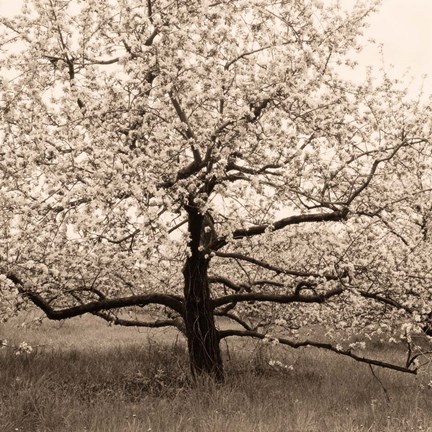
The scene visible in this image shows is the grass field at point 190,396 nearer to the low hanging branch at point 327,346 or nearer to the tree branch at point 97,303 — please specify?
the low hanging branch at point 327,346

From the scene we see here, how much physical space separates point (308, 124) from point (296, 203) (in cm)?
145

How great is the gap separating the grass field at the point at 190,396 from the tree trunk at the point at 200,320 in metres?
0.37

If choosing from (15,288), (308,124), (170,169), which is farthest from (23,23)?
(308,124)

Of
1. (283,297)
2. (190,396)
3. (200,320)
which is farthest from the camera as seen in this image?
(200,320)

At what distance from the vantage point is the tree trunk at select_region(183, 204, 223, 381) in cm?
980

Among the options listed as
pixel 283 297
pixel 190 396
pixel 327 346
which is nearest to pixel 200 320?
pixel 283 297

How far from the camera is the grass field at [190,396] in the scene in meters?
7.14

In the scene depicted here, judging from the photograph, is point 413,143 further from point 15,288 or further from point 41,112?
point 15,288

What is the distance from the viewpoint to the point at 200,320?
995 cm

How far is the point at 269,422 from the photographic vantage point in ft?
23.4

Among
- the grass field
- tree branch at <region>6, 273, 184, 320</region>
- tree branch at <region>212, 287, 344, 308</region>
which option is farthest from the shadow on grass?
tree branch at <region>212, 287, 344, 308</region>

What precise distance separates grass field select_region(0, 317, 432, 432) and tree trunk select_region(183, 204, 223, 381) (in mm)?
Result: 371

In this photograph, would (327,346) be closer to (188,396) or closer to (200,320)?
(200,320)

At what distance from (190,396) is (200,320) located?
68.5 inches
